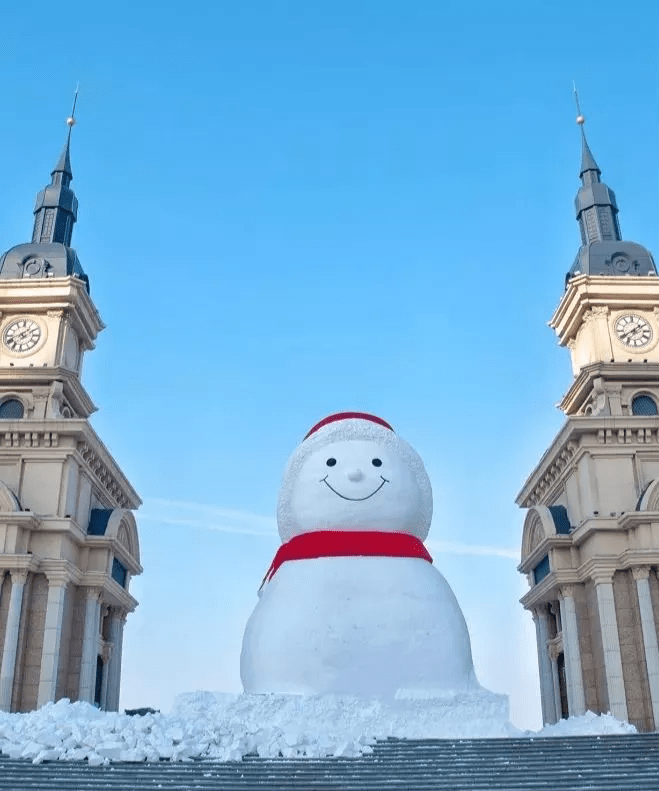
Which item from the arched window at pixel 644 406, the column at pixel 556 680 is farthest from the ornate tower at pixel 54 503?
the arched window at pixel 644 406

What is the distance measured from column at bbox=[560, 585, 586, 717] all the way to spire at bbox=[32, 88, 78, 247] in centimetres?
2091

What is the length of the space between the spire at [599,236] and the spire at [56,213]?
60.1 feet

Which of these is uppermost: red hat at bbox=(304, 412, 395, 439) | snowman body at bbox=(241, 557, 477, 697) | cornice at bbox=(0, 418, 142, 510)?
cornice at bbox=(0, 418, 142, 510)

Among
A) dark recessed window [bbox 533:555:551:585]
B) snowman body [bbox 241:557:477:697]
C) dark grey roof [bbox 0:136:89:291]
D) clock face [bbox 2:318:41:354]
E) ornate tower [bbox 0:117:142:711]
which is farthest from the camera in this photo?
dark grey roof [bbox 0:136:89:291]

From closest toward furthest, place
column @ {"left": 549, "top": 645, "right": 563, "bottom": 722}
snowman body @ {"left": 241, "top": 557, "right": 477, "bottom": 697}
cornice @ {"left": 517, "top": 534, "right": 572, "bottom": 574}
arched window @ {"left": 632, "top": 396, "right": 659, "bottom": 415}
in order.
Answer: snowman body @ {"left": 241, "top": 557, "right": 477, "bottom": 697} < cornice @ {"left": 517, "top": 534, "right": 572, "bottom": 574} < column @ {"left": 549, "top": 645, "right": 563, "bottom": 722} < arched window @ {"left": 632, "top": 396, "right": 659, "bottom": 415}

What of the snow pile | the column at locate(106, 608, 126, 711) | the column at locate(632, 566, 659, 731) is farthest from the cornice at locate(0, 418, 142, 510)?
the snow pile

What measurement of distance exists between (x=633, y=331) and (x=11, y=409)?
2036cm

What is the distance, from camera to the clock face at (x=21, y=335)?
27578 millimetres

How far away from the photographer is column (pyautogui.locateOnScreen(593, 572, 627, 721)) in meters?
21.0

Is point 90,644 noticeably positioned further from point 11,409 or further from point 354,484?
point 354,484

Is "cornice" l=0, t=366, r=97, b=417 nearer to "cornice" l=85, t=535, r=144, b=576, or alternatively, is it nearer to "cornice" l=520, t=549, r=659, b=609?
"cornice" l=85, t=535, r=144, b=576

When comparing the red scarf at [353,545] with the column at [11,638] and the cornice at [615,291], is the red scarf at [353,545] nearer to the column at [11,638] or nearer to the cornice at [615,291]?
the column at [11,638]

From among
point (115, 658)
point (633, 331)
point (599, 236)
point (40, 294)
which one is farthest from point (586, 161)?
point (115, 658)

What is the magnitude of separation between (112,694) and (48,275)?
13.8 meters
